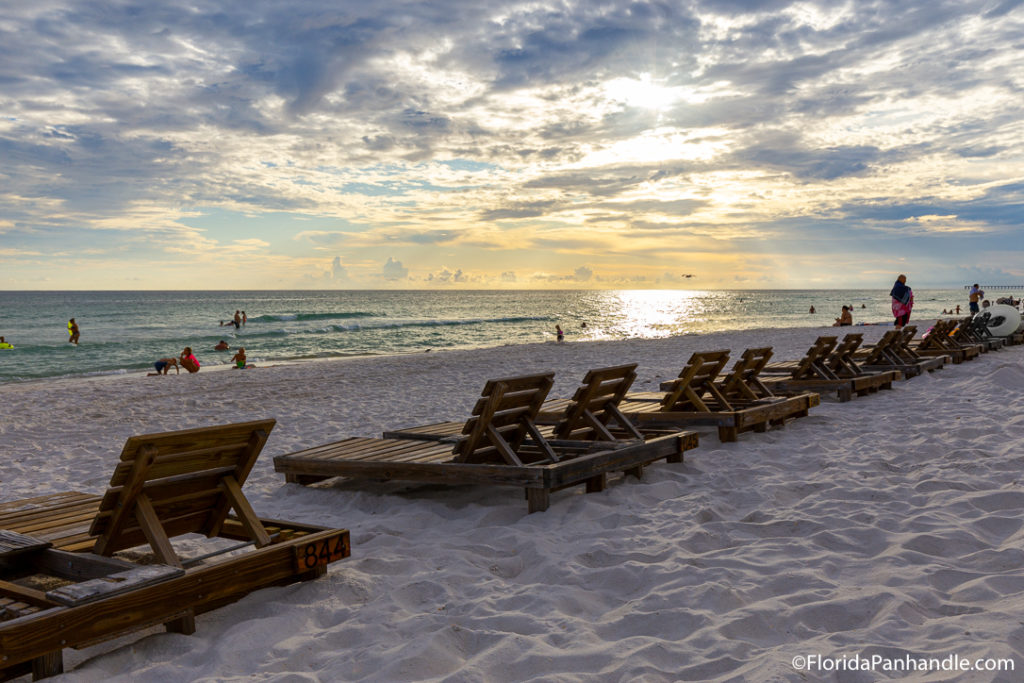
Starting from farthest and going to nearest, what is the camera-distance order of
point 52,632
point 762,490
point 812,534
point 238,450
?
1. point 762,490
2. point 812,534
3. point 238,450
4. point 52,632

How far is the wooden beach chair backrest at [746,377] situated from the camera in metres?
8.29

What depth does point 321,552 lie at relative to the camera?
393cm

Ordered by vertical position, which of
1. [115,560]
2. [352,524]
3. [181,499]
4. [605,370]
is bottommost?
[352,524]

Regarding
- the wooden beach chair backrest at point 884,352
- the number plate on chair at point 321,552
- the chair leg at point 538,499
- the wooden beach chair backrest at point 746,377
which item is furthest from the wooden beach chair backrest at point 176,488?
the wooden beach chair backrest at point 884,352

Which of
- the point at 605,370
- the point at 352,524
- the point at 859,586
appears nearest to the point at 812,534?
the point at 859,586

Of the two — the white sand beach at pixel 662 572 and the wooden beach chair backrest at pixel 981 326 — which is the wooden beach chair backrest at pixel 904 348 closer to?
the white sand beach at pixel 662 572

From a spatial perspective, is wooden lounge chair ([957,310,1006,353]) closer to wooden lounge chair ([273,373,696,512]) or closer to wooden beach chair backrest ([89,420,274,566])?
wooden lounge chair ([273,373,696,512])

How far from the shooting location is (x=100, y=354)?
30562mm

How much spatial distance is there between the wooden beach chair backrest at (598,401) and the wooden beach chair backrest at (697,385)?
4.54 ft

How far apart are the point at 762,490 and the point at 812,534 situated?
3.51 ft

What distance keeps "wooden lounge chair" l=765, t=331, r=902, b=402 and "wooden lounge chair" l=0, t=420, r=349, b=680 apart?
312 inches

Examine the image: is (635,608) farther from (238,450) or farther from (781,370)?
(781,370)

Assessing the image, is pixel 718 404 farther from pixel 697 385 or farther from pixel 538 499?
pixel 538 499

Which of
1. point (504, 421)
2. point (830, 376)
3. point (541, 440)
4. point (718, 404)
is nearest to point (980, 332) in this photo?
point (830, 376)
